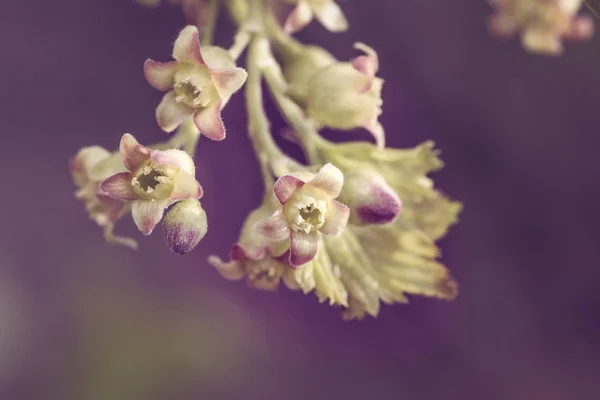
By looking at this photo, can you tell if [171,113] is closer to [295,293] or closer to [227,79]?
[227,79]

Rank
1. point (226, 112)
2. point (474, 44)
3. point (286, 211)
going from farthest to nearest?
1. point (474, 44)
2. point (226, 112)
3. point (286, 211)

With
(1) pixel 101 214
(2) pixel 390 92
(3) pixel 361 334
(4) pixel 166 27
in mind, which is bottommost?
(1) pixel 101 214

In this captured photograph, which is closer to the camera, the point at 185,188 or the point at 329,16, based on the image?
the point at 185,188

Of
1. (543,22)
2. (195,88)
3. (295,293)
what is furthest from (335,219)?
(295,293)

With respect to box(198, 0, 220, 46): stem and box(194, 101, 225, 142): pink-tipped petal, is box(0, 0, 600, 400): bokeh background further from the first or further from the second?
box(194, 101, 225, 142): pink-tipped petal

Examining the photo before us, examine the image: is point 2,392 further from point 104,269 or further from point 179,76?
point 179,76

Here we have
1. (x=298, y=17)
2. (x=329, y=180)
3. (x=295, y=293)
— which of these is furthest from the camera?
(x=295, y=293)

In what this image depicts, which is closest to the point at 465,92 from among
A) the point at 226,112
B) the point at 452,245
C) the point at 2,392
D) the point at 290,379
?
the point at 452,245
